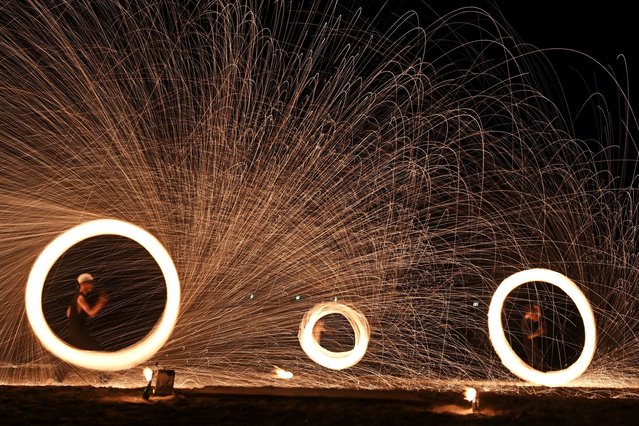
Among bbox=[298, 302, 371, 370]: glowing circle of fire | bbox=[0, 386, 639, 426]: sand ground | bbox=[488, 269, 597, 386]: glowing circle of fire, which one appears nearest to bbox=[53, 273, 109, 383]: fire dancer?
bbox=[0, 386, 639, 426]: sand ground

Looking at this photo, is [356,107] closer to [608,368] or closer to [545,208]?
[545,208]

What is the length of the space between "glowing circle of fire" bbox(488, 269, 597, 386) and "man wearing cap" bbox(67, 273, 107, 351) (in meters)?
4.37

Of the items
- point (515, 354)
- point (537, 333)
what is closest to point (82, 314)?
point (515, 354)

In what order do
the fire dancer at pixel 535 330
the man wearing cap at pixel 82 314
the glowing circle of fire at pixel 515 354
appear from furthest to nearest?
the fire dancer at pixel 535 330, the glowing circle of fire at pixel 515 354, the man wearing cap at pixel 82 314

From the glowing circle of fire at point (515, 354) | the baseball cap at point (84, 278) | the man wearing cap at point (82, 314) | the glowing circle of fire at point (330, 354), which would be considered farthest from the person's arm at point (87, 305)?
the glowing circle of fire at point (515, 354)

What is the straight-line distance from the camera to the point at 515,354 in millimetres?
8531

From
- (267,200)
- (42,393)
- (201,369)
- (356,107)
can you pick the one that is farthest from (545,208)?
(42,393)

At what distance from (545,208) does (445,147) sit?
200 cm

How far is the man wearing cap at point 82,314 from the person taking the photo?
24.9 feet

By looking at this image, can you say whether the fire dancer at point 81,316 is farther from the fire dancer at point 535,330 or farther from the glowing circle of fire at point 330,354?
the fire dancer at point 535,330

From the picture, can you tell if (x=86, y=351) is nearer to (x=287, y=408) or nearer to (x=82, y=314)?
(x=82, y=314)

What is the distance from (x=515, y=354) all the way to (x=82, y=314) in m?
4.82

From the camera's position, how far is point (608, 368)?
10.6m

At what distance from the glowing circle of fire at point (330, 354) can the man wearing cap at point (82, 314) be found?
2773 millimetres
